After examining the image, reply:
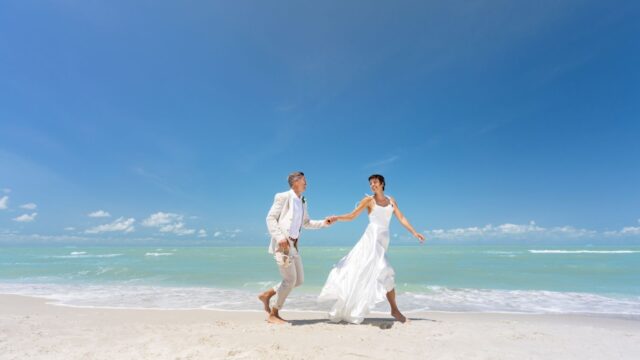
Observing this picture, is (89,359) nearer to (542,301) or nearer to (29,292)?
(29,292)

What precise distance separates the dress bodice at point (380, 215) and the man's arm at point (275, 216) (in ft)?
5.09

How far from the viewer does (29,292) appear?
10.7 m

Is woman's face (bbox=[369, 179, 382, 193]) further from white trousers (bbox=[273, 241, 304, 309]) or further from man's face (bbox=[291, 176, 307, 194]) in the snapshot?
white trousers (bbox=[273, 241, 304, 309])

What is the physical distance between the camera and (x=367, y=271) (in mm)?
6012

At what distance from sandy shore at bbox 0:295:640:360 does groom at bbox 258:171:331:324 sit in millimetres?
722

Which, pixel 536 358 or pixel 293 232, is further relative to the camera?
pixel 293 232

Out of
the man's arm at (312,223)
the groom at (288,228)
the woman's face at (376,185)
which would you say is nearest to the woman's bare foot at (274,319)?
the groom at (288,228)

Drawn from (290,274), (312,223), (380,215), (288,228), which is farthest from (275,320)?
(380,215)

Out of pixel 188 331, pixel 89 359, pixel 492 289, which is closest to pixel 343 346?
pixel 188 331

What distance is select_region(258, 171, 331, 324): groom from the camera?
5.76 meters

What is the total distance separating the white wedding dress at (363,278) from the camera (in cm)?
591

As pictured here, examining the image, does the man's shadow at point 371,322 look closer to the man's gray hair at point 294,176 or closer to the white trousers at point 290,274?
the white trousers at point 290,274

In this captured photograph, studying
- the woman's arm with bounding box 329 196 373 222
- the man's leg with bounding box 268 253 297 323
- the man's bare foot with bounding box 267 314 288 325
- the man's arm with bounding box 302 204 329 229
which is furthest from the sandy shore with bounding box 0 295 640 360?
the woman's arm with bounding box 329 196 373 222

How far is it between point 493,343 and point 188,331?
4294 millimetres
